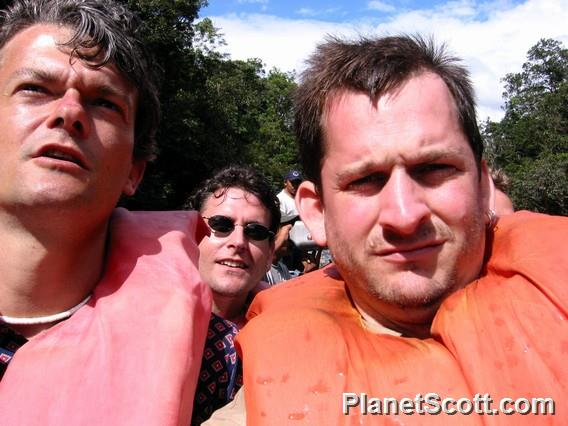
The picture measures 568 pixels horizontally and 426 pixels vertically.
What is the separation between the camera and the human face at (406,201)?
1411 mm

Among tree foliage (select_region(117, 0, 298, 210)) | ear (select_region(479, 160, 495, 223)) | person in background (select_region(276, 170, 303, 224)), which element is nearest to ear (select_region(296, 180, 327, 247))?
ear (select_region(479, 160, 495, 223))

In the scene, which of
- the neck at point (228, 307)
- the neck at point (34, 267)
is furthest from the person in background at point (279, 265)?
the neck at point (34, 267)

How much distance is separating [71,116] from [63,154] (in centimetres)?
10

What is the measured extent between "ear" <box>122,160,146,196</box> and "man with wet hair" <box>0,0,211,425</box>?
17cm

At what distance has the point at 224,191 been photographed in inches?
108

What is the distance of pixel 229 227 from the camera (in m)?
2.61

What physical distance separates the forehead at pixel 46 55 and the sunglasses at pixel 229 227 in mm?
1083

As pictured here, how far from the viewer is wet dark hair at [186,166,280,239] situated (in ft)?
9.04

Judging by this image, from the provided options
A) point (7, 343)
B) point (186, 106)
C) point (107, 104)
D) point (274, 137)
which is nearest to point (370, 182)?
point (107, 104)

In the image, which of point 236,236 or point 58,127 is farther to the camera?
point 236,236

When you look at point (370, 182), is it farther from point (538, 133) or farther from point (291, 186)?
point (538, 133)

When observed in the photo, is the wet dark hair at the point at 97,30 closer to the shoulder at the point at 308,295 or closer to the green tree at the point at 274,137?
the shoulder at the point at 308,295

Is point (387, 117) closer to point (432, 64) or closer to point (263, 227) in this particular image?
point (432, 64)

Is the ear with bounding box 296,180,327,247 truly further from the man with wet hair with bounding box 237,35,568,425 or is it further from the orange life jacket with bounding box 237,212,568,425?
the orange life jacket with bounding box 237,212,568,425
